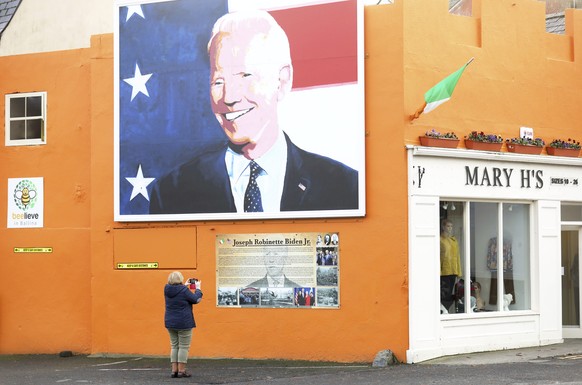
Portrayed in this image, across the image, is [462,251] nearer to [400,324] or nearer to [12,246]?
[400,324]

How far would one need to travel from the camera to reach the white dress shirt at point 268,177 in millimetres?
17469

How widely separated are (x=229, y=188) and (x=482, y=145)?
4498 millimetres

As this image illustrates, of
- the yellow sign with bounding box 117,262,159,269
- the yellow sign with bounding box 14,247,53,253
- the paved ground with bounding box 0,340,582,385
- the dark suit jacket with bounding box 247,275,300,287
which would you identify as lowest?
the paved ground with bounding box 0,340,582,385

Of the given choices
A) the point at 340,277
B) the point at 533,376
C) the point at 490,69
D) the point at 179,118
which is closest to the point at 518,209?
the point at 490,69

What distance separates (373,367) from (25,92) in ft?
29.8

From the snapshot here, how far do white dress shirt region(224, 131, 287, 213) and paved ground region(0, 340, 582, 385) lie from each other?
2.76 metres

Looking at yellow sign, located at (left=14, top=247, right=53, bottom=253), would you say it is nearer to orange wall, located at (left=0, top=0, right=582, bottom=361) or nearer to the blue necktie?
orange wall, located at (left=0, top=0, right=582, bottom=361)

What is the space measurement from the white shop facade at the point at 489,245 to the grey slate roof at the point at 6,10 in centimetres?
907

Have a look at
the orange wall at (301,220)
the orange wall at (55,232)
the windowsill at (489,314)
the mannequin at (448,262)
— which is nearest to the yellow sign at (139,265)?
the orange wall at (301,220)

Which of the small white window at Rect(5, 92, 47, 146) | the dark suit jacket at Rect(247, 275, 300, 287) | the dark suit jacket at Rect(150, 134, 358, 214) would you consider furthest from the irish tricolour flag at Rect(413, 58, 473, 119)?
the small white window at Rect(5, 92, 47, 146)

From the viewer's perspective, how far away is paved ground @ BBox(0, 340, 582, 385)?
1443 cm

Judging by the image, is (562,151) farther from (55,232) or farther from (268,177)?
(55,232)

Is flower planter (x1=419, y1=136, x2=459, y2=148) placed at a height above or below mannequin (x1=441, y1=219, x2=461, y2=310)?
above

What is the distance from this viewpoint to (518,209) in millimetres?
18516
